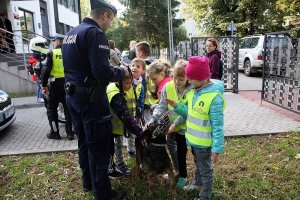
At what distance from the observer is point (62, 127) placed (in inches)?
257

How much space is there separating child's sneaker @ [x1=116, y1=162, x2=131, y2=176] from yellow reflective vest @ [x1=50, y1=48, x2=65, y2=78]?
201cm

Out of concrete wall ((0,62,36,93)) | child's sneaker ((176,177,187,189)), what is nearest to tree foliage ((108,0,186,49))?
concrete wall ((0,62,36,93))

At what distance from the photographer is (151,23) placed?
80.0ft

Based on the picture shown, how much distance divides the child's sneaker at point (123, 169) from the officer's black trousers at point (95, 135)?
744mm

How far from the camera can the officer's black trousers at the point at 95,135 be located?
2.96 metres

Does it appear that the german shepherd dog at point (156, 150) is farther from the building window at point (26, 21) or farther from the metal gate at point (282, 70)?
the building window at point (26, 21)

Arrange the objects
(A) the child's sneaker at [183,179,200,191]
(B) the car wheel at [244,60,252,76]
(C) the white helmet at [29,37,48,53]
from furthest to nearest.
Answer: (B) the car wheel at [244,60,252,76] < (C) the white helmet at [29,37,48,53] < (A) the child's sneaker at [183,179,200,191]

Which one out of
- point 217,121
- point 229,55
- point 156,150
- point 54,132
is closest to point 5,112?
point 54,132

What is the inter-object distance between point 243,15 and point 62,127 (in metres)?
20.8

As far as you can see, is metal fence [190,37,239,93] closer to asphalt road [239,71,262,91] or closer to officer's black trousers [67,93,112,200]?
asphalt road [239,71,262,91]

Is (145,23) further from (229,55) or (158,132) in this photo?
(158,132)

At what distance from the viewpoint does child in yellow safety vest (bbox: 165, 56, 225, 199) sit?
2746 millimetres

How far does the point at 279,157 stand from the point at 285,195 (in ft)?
3.51

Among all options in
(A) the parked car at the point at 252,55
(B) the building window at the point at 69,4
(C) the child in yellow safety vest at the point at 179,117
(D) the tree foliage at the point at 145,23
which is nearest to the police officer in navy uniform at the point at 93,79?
(C) the child in yellow safety vest at the point at 179,117
